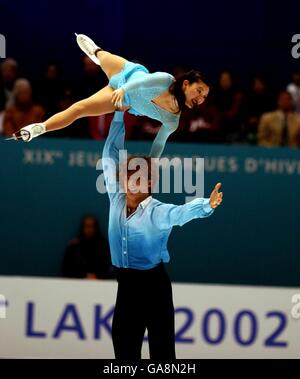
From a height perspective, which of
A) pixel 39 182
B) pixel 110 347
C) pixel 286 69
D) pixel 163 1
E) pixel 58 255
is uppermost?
pixel 163 1

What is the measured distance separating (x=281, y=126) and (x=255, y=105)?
0.90 ft

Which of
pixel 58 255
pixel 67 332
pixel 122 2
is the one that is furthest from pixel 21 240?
pixel 122 2

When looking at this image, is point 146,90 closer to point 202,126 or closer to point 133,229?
point 133,229

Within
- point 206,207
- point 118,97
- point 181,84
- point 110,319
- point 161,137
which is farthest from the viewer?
point 110,319

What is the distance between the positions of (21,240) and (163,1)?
236 centimetres

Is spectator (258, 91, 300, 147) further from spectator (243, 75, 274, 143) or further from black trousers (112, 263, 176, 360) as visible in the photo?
black trousers (112, 263, 176, 360)

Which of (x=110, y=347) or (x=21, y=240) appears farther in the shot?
(x=21, y=240)

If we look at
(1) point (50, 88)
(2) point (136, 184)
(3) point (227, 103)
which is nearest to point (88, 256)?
(1) point (50, 88)

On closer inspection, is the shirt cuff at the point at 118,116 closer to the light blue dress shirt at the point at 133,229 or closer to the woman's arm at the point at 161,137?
the light blue dress shirt at the point at 133,229

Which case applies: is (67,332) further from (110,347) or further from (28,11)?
(28,11)

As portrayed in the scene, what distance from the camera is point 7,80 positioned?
7.50 meters

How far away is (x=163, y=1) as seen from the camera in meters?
8.48
